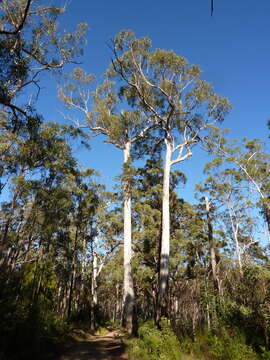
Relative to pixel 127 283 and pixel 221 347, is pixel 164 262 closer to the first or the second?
pixel 127 283

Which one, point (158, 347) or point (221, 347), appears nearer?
point (221, 347)

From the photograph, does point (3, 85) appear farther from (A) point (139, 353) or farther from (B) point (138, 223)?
(B) point (138, 223)

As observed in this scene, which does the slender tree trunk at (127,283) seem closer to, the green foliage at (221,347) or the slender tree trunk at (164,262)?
the slender tree trunk at (164,262)

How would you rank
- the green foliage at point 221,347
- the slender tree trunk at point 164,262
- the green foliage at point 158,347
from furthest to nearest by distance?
1. the slender tree trunk at point 164,262
2. the green foliage at point 158,347
3. the green foliage at point 221,347

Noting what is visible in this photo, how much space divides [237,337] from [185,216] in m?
12.3

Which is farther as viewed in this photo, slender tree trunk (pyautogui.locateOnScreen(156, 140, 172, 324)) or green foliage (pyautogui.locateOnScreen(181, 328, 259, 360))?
slender tree trunk (pyautogui.locateOnScreen(156, 140, 172, 324))

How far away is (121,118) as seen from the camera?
1522 centimetres

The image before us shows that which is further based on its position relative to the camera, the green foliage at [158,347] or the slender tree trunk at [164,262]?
the slender tree trunk at [164,262]

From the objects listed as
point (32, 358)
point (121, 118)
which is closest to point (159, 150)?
point (121, 118)

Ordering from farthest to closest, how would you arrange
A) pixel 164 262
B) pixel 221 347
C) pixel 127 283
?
pixel 127 283, pixel 164 262, pixel 221 347

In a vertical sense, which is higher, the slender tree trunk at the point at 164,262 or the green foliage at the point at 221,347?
the slender tree trunk at the point at 164,262

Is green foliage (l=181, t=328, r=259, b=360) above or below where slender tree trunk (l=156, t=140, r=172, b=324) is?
below

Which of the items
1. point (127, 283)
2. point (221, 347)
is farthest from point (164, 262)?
point (221, 347)

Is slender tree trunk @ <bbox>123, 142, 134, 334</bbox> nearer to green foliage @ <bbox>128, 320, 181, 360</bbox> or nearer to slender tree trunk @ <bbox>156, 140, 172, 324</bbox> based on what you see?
slender tree trunk @ <bbox>156, 140, 172, 324</bbox>
